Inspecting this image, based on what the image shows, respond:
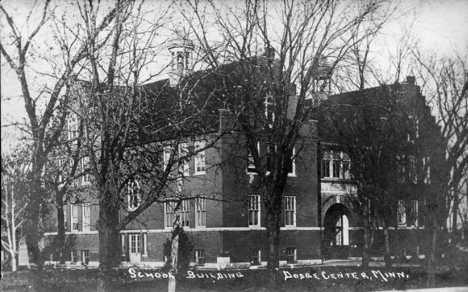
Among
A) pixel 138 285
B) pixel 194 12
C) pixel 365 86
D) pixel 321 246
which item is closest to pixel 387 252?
pixel 321 246

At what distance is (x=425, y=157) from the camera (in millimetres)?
13727

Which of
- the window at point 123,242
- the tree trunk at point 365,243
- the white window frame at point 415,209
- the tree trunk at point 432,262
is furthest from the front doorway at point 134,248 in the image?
the tree trunk at point 432,262

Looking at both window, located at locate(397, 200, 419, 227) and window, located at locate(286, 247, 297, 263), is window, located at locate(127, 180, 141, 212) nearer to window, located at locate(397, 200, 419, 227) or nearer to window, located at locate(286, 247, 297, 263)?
window, located at locate(286, 247, 297, 263)

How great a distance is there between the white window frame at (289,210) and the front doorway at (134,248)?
10.8 feet

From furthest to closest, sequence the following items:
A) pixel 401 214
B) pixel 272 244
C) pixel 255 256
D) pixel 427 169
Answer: pixel 427 169 < pixel 401 214 < pixel 272 244 < pixel 255 256

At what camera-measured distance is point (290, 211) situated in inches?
476

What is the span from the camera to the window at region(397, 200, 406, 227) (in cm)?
1334

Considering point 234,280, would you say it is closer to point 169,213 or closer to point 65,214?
point 169,213

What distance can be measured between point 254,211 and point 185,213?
5.15 feet

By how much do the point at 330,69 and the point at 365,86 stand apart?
3.65 ft

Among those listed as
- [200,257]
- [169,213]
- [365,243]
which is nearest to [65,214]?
[169,213]

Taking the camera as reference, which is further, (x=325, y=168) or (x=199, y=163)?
(x=325, y=168)

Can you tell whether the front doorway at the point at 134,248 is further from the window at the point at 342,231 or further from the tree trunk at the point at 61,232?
the window at the point at 342,231

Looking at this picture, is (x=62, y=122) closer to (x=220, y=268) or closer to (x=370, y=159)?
(x=220, y=268)
